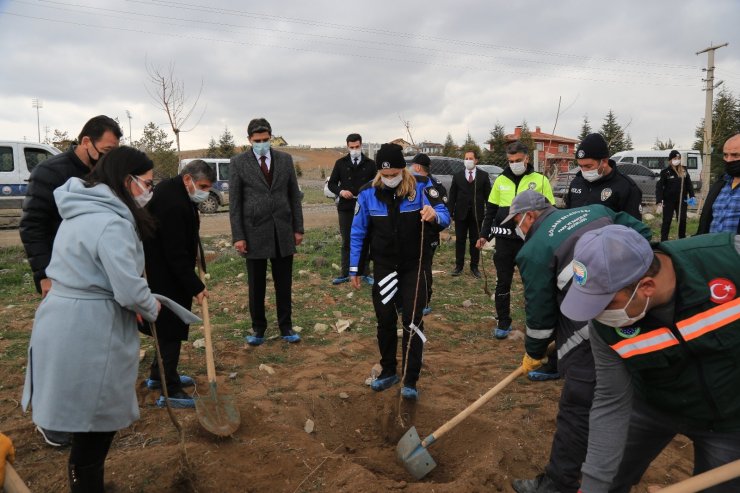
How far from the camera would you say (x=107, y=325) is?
230 centimetres

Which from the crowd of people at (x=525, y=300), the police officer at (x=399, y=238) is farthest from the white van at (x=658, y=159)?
the police officer at (x=399, y=238)

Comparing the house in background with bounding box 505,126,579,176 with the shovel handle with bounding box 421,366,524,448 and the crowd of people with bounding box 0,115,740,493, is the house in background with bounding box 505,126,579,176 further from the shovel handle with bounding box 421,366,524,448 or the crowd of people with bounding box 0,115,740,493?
the shovel handle with bounding box 421,366,524,448

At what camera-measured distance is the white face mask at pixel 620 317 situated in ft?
5.57

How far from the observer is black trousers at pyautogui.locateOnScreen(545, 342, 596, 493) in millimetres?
2531

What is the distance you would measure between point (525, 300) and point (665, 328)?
0.90 metres

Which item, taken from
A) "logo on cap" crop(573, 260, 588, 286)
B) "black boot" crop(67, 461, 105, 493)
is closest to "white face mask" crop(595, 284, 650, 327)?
"logo on cap" crop(573, 260, 588, 286)

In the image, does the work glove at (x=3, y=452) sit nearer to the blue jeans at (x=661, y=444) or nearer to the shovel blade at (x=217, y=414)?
the shovel blade at (x=217, y=414)

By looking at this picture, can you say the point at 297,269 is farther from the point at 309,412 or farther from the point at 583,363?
the point at 583,363

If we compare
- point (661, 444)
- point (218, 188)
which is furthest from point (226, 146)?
point (661, 444)

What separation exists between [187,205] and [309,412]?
1.79m

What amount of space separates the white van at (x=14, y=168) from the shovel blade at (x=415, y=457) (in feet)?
36.4

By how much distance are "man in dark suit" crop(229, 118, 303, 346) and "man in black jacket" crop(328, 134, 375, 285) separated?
1.96 meters

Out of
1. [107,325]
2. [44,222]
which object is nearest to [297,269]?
[44,222]

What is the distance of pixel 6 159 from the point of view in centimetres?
1109
